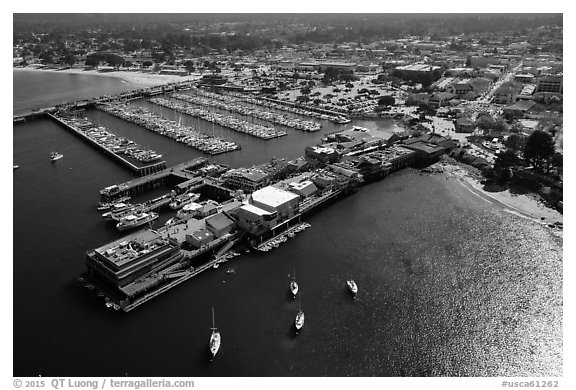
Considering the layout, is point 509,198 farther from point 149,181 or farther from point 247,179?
point 149,181

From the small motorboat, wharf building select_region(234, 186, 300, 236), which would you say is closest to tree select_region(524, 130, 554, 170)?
wharf building select_region(234, 186, 300, 236)

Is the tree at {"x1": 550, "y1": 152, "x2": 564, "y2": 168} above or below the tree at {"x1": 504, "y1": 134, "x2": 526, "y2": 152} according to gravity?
above

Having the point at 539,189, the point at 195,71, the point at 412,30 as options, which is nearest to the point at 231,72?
the point at 195,71

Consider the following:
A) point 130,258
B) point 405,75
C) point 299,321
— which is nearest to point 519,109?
point 405,75

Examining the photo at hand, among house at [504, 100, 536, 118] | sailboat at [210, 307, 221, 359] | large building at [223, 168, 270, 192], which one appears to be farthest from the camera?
house at [504, 100, 536, 118]

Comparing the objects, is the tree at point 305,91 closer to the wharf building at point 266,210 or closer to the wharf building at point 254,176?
the wharf building at point 254,176

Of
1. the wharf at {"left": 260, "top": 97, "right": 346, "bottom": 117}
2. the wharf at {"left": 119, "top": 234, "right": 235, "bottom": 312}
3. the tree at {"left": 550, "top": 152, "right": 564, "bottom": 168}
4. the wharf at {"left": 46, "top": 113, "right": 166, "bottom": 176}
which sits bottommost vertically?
the wharf at {"left": 260, "top": 97, "right": 346, "bottom": 117}

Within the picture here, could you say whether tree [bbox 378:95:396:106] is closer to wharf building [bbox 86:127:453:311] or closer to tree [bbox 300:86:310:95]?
tree [bbox 300:86:310:95]

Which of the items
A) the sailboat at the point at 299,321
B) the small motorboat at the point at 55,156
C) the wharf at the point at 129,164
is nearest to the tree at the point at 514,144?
the sailboat at the point at 299,321
